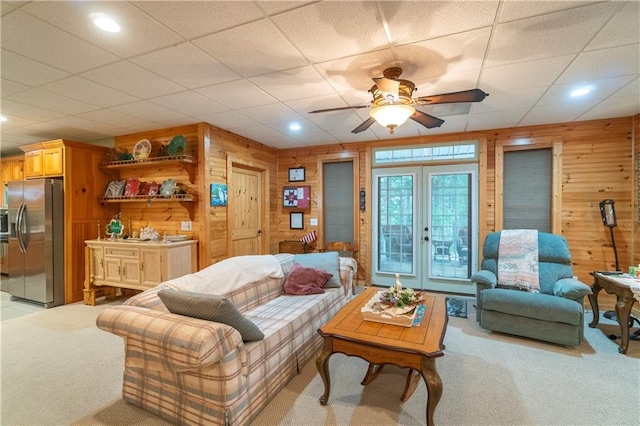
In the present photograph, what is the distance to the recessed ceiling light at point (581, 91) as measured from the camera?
119 inches

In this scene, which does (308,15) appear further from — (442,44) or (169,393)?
(169,393)

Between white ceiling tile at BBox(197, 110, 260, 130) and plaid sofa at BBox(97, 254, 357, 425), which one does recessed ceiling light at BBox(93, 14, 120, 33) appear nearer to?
white ceiling tile at BBox(197, 110, 260, 130)

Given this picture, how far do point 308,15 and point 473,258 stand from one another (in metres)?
4.29

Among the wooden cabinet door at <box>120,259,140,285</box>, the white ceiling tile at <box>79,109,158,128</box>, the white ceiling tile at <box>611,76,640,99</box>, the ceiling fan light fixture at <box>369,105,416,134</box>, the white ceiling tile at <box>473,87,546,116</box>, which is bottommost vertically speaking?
the wooden cabinet door at <box>120,259,140,285</box>

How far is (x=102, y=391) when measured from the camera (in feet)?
7.64

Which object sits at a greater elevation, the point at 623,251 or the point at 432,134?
the point at 432,134

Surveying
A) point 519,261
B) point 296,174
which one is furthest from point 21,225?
point 519,261

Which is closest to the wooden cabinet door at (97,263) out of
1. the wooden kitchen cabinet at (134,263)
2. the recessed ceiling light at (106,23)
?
the wooden kitchen cabinet at (134,263)

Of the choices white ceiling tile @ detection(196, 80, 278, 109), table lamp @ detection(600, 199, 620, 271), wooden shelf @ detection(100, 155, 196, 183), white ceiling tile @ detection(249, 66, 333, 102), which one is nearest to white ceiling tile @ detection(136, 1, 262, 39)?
white ceiling tile @ detection(249, 66, 333, 102)

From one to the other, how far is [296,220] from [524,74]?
13.6 ft

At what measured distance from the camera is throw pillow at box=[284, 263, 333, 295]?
329cm

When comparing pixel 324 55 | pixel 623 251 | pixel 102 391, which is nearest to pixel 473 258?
pixel 623 251

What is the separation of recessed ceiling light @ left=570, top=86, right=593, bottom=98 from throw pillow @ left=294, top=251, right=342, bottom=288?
310 cm

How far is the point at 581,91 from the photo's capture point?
3113 millimetres
